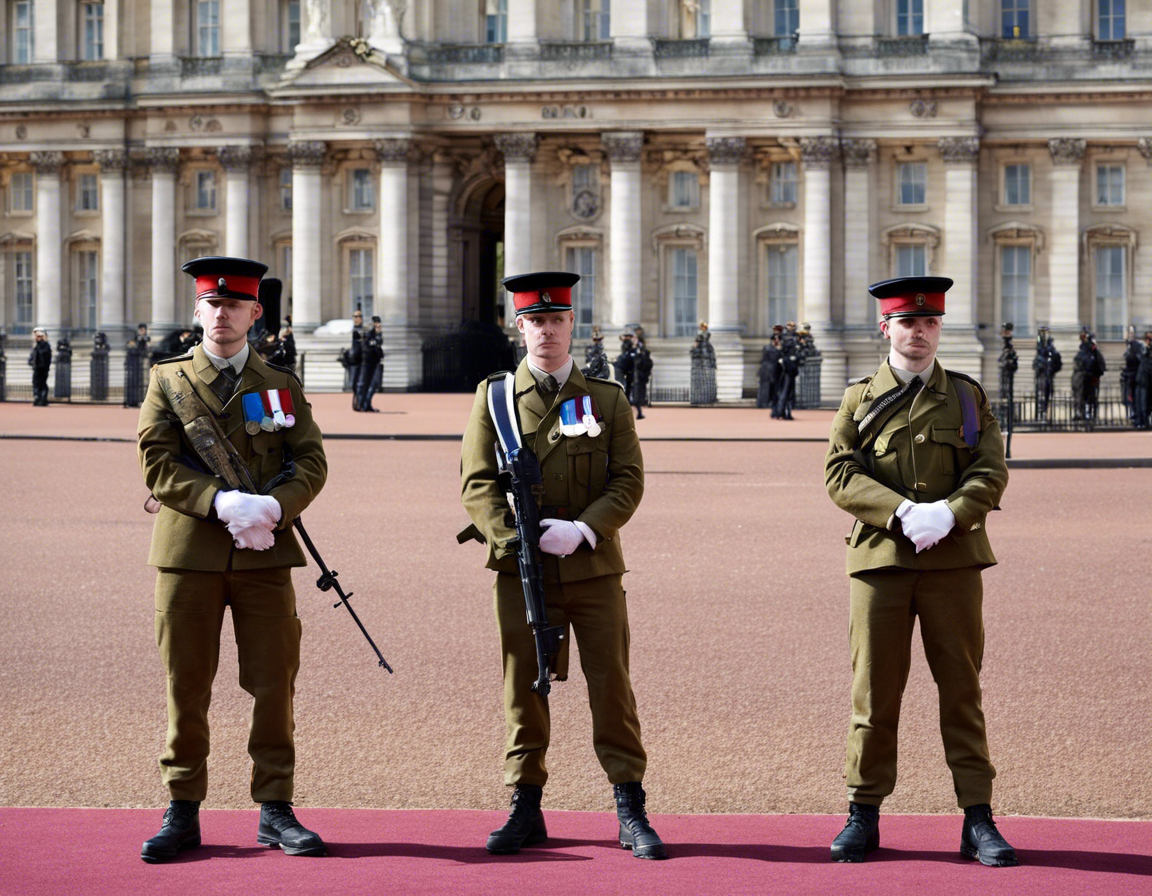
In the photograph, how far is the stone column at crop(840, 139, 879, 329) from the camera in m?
48.7

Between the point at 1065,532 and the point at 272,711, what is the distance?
11.5 meters

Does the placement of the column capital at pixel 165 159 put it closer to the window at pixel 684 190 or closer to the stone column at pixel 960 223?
the window at pixel 684 190

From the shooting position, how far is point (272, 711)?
7129mm

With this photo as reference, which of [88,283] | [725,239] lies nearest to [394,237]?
[725,239]

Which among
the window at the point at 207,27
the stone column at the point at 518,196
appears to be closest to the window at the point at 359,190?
the stone column at the point at 518,196

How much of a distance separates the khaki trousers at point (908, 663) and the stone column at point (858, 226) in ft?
138

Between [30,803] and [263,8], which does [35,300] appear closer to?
[263,8]

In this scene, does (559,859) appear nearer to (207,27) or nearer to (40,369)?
(40,369)

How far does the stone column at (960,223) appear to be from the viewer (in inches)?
1898

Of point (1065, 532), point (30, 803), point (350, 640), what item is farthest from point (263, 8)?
point (30, 803)

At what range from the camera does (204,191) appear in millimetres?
53031

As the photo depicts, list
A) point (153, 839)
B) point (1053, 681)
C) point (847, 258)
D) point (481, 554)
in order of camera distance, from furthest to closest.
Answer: point (847, 258) < point (481, 554) < point (1053, 681) < point (153, 839)

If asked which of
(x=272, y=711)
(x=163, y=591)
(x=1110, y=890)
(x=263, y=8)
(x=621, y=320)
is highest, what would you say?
(x=263, y=8)

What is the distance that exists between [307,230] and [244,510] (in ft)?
145
